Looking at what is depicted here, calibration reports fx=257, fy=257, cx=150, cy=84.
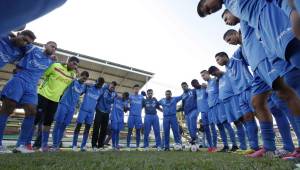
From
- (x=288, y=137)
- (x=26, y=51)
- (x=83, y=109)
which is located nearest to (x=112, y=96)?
(x=83, y=109)

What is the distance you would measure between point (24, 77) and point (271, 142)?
420 centimetres

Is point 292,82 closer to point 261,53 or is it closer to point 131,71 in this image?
point 261,53

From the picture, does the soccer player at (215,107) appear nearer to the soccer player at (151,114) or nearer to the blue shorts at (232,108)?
the blue shorts at (232,108)

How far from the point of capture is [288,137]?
12.2 ft

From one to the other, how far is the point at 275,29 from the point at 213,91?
5.85 m

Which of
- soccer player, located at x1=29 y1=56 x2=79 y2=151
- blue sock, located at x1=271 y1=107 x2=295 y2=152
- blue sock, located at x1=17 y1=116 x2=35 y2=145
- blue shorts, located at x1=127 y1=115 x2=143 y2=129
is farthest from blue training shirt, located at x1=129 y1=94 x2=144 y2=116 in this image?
blue sock, located at x1=271 y1=107 x2=295 y2=152

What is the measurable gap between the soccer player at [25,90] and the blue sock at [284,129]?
4.16 metres

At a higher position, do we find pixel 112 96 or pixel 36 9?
pixel 112 96

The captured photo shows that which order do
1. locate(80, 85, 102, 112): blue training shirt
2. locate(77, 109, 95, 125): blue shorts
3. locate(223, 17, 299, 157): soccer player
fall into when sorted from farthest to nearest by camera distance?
locate(80, 85, 102, 112): blue training shirt < locate(77, 109, 95, 125): blue shorts < locate(223, 17, 299, 157): soccer player

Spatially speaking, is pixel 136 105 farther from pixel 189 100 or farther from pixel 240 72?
pixel 240 72

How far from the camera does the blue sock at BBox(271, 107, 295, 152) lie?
12.0ft

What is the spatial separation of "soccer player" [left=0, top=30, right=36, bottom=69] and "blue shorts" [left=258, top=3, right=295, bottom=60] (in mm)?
3369

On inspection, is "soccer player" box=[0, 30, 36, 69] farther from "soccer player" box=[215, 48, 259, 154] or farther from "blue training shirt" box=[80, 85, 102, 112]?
"soccer player" box=[215, 48, 259, 154]

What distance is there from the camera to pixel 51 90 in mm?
5730
